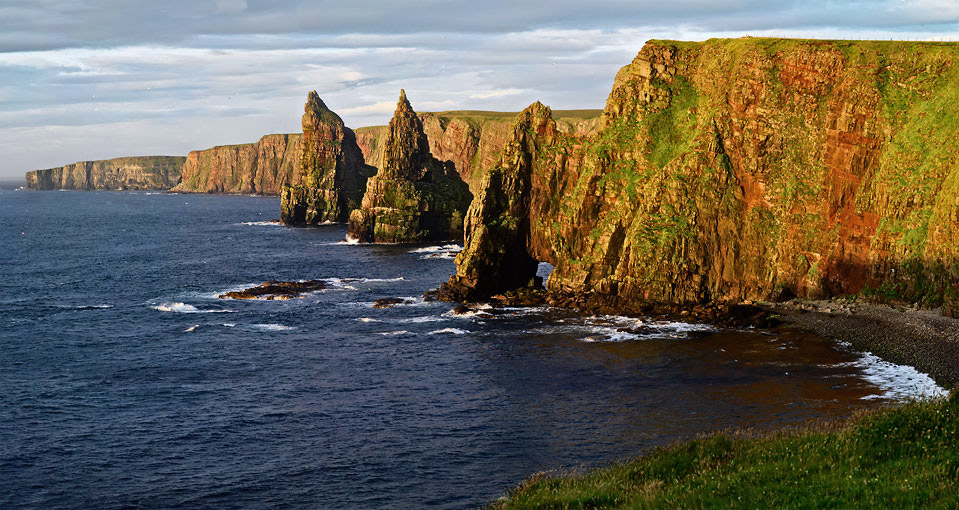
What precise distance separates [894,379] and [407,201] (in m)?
119

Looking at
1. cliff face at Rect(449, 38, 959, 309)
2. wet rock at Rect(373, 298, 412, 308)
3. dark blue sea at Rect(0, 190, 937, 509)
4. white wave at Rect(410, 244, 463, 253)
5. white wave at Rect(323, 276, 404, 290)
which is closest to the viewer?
dark blue sea at Rect(0, 190, 937, 509)

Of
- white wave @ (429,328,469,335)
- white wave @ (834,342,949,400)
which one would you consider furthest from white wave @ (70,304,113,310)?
white wave @ (834,342,949,400)

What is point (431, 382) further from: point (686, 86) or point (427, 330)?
point (686, 86)

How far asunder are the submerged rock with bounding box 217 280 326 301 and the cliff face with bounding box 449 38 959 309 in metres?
26.4

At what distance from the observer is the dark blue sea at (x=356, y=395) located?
4644 cm

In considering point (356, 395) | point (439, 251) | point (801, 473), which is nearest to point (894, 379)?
point (801, 473)

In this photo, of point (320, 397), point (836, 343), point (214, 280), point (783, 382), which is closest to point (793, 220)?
point (836, 343)

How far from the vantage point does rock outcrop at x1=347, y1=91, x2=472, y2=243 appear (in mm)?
167500

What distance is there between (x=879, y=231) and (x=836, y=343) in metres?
14.4

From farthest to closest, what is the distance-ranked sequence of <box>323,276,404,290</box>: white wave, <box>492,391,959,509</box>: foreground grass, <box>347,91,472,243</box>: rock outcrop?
<box>347,91,472,243</box>: rock outcrop, <box>323,276,404,290</box>: white wave, <box>492,391,959,509</box>: foreground grass

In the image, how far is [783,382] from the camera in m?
61.2

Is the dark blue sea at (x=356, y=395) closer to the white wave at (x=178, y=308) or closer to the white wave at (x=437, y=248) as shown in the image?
the white wave at (x=178, y=308)

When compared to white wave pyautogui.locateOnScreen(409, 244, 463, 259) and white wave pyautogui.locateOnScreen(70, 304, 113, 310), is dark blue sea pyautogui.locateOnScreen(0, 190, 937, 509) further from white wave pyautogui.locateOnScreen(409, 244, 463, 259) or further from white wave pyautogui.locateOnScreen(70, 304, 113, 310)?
white wave pyautogui.locateOnScreen(409, 244, 463, 259)

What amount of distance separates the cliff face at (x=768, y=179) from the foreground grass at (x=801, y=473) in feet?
160
